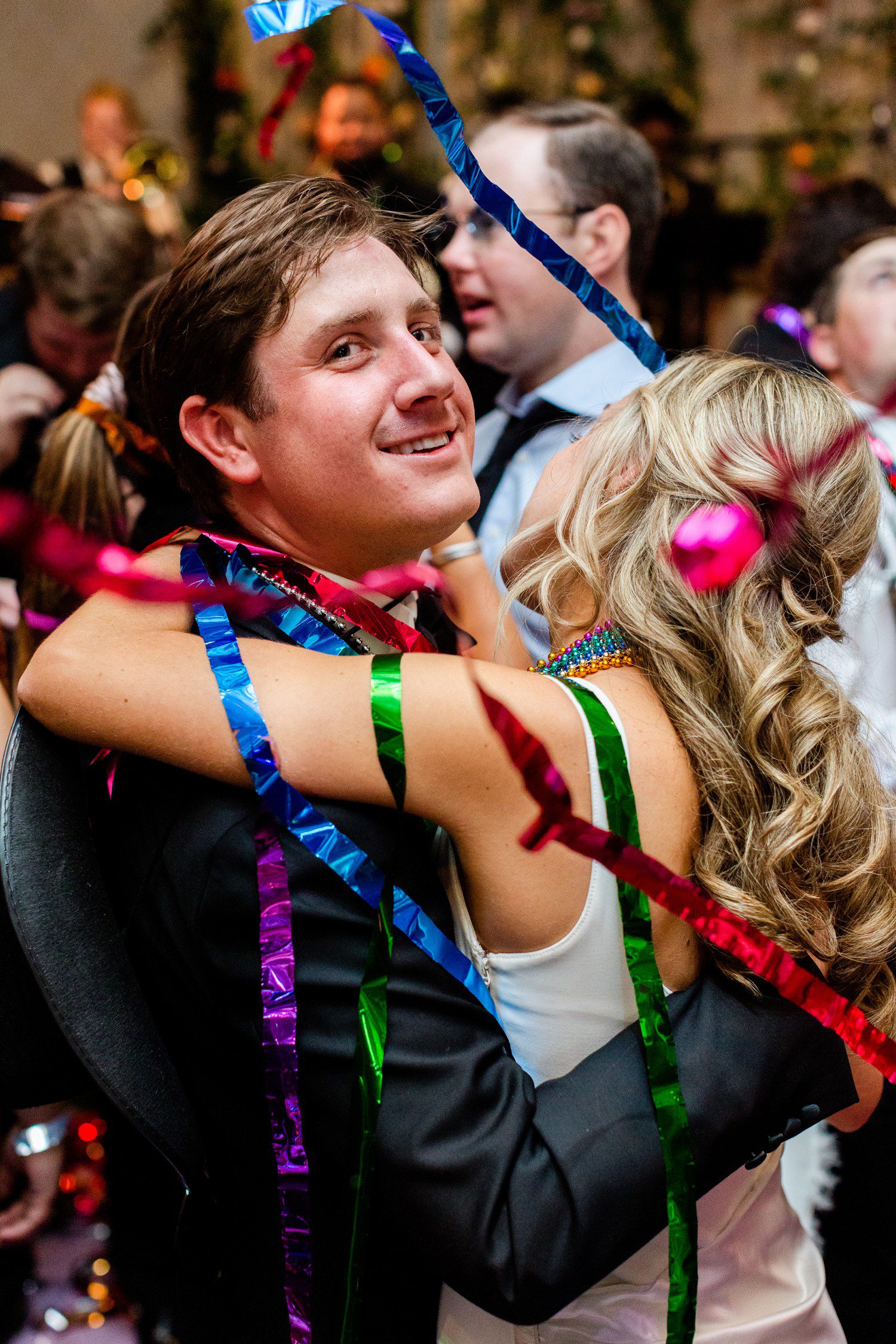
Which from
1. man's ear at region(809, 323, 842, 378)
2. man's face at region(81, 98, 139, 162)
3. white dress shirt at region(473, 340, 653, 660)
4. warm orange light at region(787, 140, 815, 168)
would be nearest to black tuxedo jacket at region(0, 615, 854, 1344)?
white dress shirt at region(473, 340, 653, 660)

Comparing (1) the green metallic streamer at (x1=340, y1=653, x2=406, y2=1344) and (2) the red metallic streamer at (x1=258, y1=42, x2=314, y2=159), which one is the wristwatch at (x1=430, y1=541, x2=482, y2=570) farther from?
(1) the green metallic streamer at (x1=340, y1=653, x2=406, y2=1344)

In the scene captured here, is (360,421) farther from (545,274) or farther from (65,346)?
(65,346)

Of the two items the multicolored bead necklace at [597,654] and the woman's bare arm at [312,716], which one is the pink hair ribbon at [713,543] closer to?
the multicolored bead necklace at [597,654]

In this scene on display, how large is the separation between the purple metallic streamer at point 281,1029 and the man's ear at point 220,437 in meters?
0.46

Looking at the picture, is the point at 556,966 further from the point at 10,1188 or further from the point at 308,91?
the point at 308,91

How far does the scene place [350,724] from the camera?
99 cm

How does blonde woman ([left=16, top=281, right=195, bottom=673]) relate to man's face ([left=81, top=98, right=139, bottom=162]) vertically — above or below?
below

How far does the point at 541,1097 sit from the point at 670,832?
288 mm

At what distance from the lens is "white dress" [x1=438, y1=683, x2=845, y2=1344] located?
3.53 feet

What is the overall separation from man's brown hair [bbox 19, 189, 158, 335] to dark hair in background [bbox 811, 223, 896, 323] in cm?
161

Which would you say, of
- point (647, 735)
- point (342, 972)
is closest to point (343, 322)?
point (647, 735)

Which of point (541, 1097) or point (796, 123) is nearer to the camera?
point (541, 1097)

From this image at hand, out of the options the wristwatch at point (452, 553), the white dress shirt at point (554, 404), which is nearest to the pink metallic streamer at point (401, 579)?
the wristwatch at point (452, 553)

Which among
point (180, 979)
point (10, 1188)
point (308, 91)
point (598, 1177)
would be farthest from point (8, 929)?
point (308, 91)
